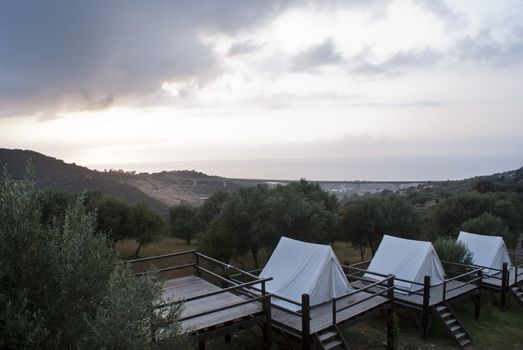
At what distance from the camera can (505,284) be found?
575 inches

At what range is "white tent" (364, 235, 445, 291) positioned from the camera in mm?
13625

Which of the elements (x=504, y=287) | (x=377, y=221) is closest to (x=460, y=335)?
(x=504, y=287)

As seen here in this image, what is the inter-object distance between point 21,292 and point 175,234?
31.4 metres

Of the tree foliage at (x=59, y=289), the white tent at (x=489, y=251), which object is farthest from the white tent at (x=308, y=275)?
the white tent at (x=489, y=251)

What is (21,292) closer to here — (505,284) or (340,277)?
(340,277)

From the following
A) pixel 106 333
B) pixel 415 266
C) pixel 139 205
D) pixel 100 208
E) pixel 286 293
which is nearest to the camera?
pixel 106 333

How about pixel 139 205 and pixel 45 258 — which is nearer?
pixel 45 258

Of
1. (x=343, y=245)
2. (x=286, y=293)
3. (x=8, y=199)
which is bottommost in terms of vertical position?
(x=343, y=245)

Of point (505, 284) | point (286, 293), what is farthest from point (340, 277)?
point (505, 284)

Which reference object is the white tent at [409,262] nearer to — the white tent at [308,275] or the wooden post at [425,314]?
the wooden post at [425,314]

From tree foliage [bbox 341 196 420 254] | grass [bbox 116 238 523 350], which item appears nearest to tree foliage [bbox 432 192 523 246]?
tree foliage [bbox 341 196 420 254]

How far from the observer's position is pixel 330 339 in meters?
9.24

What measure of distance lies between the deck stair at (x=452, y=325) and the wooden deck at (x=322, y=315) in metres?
2.22

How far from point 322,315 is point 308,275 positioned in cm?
148
